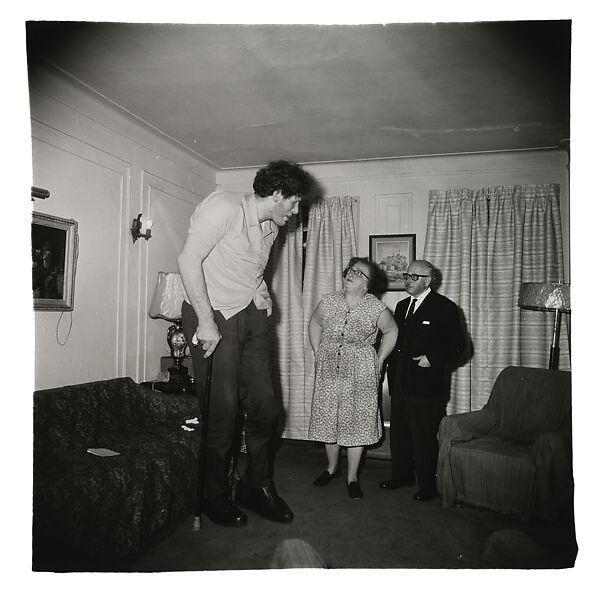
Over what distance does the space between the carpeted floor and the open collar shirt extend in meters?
0.91

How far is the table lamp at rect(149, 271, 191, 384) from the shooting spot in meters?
3.02

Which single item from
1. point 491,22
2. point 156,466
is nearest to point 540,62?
point 491,22

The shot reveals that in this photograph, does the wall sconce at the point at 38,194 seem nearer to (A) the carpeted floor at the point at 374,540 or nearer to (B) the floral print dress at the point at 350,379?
(A) the carpeted floor at the point at 374,540

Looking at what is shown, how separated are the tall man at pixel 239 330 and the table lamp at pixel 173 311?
881 mm

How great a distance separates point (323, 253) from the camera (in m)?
4.52

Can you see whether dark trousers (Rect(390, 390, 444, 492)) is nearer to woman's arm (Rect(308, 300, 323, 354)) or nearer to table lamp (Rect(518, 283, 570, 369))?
woman's arm (Rect(308, 300, 323, 354))

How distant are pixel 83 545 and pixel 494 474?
2.02m

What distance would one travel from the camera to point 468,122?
3293 mm

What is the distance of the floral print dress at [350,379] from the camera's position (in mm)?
2980

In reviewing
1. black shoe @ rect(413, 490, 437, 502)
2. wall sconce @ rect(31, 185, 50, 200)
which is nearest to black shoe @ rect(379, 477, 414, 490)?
black shoe @ rect(413, 490, 437, 502)

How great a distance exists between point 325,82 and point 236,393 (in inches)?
69.5

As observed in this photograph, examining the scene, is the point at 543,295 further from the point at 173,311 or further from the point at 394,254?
the point at 173,311

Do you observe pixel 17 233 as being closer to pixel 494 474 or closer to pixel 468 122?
pixel 494 474

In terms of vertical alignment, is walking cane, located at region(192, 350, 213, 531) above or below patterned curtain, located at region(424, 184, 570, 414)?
below
